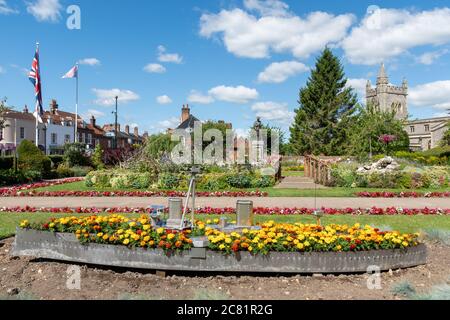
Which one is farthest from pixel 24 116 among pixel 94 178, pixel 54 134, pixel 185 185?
pixel 185 185

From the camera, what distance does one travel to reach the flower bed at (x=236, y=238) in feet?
16.8

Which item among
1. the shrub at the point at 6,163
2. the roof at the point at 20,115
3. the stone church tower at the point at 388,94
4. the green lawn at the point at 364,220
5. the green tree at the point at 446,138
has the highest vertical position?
the stone church tower at the point at 388,94

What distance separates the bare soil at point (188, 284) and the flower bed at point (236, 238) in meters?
0.40

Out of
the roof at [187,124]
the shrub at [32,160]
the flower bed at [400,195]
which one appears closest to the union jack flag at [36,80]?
the shrub at [32,160]

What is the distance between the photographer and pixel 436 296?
4.30 metres

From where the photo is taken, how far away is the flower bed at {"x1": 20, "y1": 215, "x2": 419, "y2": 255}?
5117mm

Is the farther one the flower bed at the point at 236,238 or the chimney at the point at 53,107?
the chimney at the point at 53,107

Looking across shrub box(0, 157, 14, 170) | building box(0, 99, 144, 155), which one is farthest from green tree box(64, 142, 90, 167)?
building box(0, 99, 144, 155)

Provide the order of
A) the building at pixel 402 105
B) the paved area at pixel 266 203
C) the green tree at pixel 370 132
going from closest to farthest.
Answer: the paved area at pixel 266 203, the green tree at pixel 370 132, the building at pixel 402 105

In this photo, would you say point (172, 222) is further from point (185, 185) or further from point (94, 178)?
point (94, 178)

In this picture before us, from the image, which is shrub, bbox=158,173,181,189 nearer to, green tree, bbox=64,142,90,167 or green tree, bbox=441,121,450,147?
green tree, bbox=64,142,90,167

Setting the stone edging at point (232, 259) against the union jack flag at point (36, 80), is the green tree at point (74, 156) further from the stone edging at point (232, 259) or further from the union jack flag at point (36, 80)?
the stone edging at point (232, 259)

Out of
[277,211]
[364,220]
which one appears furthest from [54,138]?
[364,220]

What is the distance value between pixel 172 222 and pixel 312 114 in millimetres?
43607
